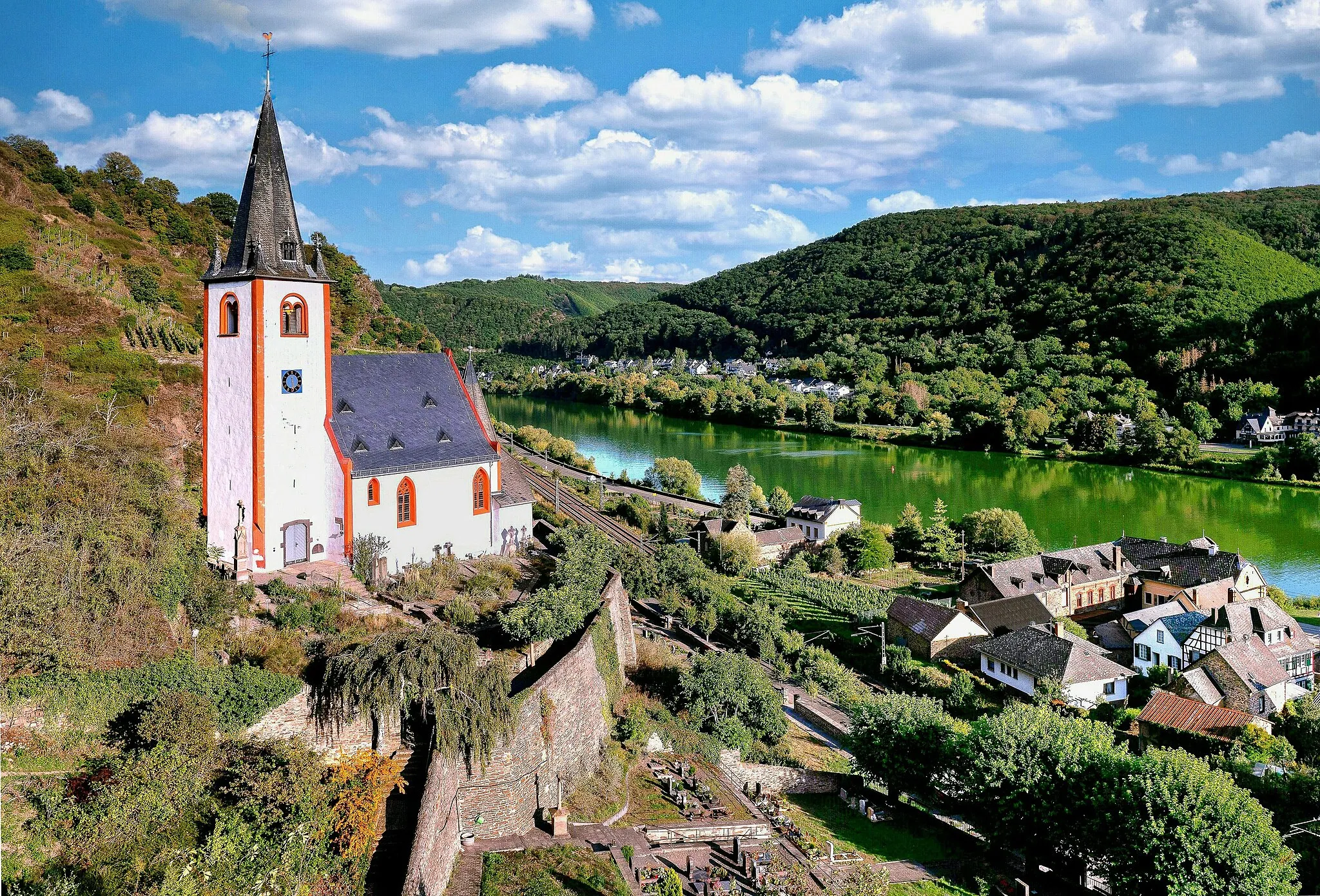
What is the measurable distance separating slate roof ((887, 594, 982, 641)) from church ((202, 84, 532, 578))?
581 inches

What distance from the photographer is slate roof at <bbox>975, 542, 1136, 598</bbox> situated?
107 feet

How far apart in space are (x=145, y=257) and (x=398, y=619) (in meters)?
38.3

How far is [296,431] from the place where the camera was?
67.7 ft

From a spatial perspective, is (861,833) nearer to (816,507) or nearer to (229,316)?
(229,316)

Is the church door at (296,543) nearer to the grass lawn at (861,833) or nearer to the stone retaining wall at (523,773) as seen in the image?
the stone retaining wall at (523,773)

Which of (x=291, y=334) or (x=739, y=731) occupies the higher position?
(x=291, y=334)

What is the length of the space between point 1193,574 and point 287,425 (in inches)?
1159

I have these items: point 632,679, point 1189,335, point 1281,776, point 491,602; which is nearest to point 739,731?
point 632,679

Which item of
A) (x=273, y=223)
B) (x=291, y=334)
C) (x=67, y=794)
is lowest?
(x=67, y=794)

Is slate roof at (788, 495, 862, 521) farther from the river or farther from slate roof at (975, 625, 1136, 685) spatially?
slate roof at (975, 625, 1136, 685)

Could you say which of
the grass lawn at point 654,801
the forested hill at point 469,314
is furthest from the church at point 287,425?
the forested hill at point 469,314

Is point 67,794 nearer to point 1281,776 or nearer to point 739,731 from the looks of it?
point 739,731

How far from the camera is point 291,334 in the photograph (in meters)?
20.3

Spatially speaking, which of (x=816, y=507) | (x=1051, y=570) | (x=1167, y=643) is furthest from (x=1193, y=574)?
(x=816, y=507)
